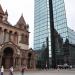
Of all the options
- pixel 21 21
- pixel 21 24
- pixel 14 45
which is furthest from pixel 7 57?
pixel 21 21

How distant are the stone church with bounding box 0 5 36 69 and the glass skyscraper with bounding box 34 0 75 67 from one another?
20291 millimetres

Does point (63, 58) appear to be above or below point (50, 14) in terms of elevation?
below

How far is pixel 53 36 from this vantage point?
76375 millimetres

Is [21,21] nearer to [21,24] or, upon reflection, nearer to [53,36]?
[21,24]

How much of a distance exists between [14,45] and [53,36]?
33.2 m

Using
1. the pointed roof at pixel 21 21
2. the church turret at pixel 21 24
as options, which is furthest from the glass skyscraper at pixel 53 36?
the church turret at pixel 21 24

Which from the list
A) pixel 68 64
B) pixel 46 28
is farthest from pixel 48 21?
pixel 68 64

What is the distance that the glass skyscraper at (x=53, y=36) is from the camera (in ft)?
236

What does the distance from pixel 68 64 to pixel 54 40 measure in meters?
10.6

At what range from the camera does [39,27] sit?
8156 cm

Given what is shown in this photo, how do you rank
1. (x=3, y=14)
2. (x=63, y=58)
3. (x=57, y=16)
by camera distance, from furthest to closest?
(x=57, y=16) → (x=63, y=58) → (x=3, y=14)

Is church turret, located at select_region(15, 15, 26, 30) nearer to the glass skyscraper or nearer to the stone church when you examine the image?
the stone church

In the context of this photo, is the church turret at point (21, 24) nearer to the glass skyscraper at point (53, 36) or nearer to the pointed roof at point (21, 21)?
the pointed roof at point (21, 21)

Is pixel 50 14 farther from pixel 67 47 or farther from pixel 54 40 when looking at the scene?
pixel 67 47
